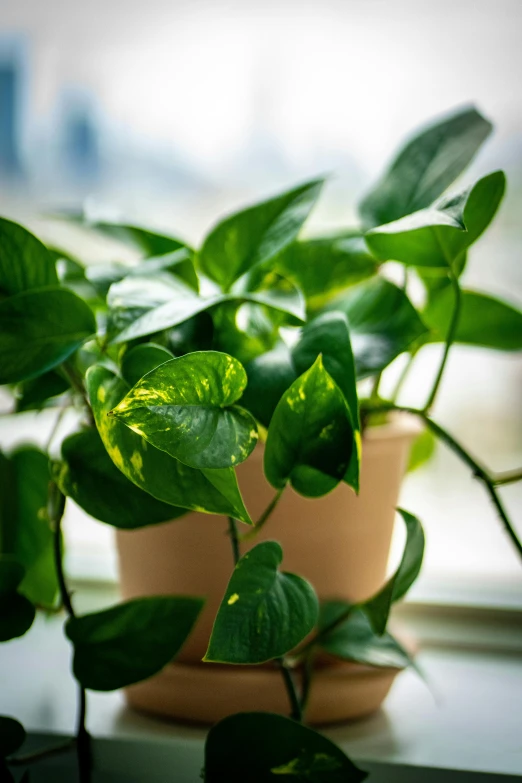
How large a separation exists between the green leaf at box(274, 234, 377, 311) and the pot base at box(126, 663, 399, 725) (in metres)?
0.31

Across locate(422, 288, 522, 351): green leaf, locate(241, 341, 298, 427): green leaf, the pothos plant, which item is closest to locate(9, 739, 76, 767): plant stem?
the pothos plant

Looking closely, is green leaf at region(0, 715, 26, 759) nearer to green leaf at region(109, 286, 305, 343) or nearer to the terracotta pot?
the terracotta pot

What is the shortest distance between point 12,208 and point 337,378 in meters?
0.75

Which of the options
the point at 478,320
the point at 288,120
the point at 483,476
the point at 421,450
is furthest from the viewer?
the point at 288,120

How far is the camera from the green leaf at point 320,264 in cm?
59

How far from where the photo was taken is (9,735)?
1.61 feet

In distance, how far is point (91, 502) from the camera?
45 centimetres

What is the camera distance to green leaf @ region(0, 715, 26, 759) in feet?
1.60

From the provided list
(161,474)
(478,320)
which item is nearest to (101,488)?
(161,474)

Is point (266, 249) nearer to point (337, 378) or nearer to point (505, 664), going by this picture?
point (337, 378)

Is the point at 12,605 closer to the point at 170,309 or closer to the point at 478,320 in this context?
the point at 170,309

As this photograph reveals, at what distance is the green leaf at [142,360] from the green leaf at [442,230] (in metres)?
0.15

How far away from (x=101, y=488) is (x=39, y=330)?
0.37ft

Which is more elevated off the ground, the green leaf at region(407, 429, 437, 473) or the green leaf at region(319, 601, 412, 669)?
the green leaf at region(407, 429, 437, 473)
